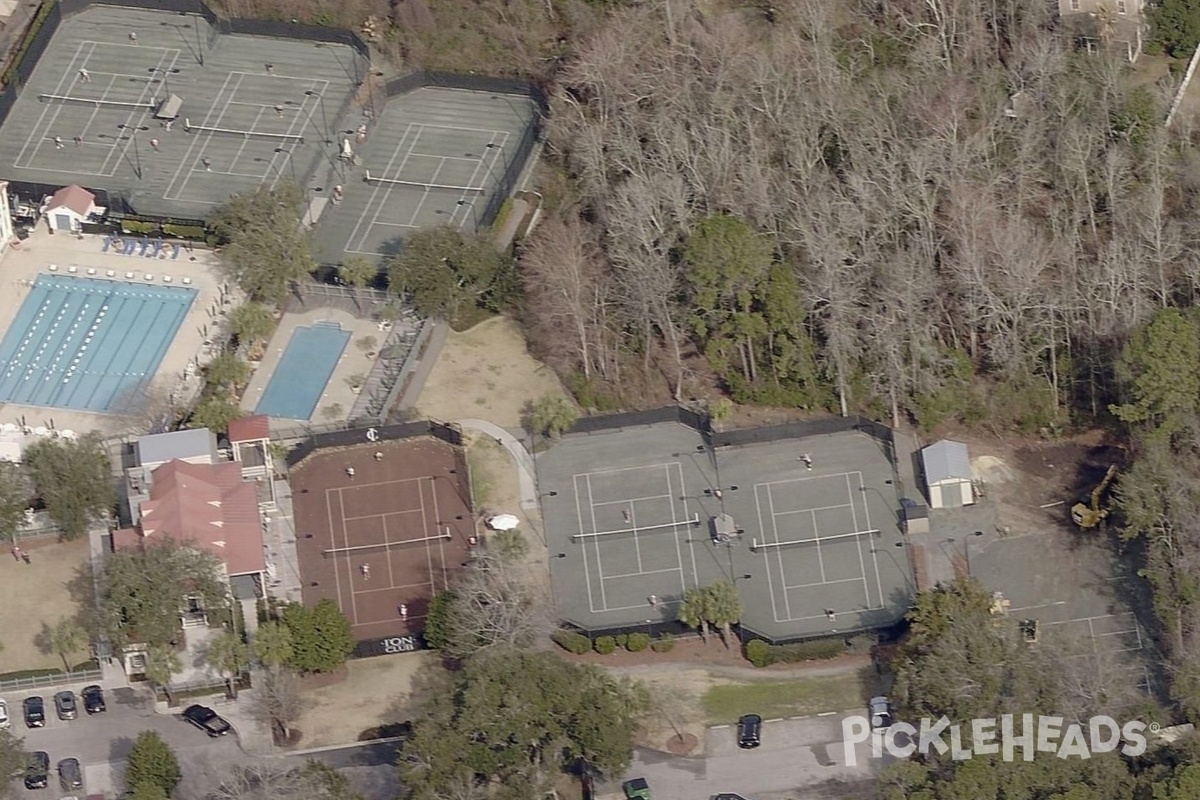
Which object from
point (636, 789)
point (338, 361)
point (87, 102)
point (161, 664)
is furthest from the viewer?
point (87, 102)

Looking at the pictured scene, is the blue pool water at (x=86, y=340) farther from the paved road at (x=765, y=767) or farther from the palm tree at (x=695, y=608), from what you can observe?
the paved road at (x=765, y=767)

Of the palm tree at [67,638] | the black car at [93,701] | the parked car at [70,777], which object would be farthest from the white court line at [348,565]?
the parked car at [70,777]

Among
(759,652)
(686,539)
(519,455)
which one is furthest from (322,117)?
(759,652)

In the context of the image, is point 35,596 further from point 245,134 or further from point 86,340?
point 245,134

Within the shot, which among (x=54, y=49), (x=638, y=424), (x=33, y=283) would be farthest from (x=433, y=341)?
(x=54, y=49)

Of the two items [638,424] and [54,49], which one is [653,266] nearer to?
[638,424]

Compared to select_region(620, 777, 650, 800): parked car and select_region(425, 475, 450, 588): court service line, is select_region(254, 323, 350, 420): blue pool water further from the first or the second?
select_region(620, 777, 650, 800): parked car
